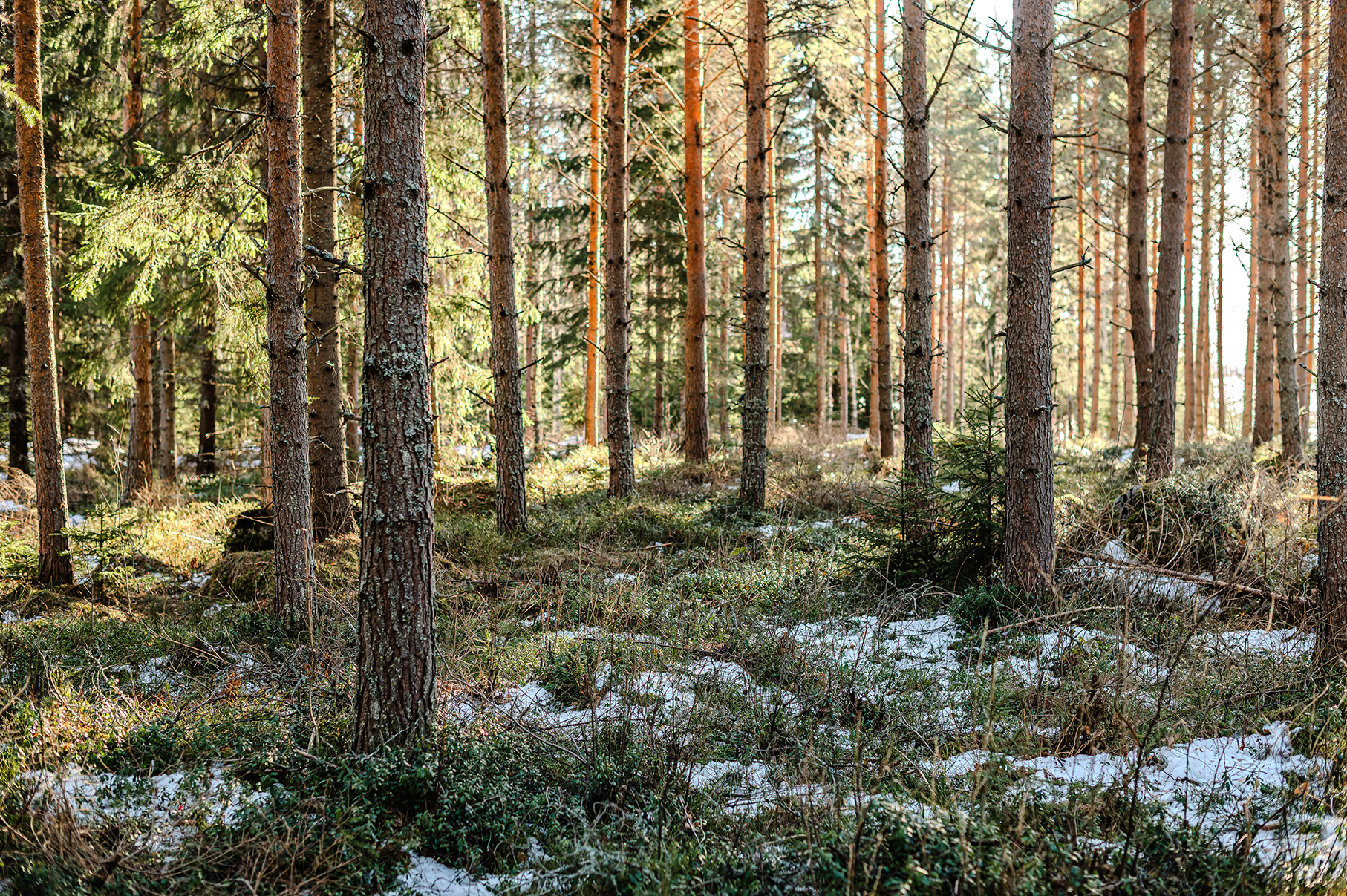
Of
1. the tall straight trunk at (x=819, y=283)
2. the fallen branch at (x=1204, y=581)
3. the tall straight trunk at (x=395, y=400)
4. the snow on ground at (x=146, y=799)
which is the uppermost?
the tall straight trunk at (x=819, y=283)

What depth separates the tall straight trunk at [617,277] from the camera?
34.5 feet

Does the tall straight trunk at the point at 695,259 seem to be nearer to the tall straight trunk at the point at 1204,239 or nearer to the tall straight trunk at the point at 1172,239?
the tall straight trunk at the point at 1172,239

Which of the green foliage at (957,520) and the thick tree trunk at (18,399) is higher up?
the thick tree trunk at (18,399)

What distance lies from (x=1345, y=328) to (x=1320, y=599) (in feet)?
5.34

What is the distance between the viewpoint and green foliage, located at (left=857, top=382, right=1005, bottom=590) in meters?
6.30

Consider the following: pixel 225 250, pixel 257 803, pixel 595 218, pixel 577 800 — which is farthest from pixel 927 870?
pixel 595 218

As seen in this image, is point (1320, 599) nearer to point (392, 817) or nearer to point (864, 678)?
point (864, 678)

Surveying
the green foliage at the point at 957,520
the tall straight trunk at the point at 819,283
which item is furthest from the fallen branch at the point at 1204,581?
the tall straight trunk at the point at 819,283

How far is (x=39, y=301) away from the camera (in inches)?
289

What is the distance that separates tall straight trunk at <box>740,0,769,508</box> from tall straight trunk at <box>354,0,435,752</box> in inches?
245

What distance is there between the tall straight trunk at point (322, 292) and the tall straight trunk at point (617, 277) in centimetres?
351

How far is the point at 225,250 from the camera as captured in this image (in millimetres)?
7582

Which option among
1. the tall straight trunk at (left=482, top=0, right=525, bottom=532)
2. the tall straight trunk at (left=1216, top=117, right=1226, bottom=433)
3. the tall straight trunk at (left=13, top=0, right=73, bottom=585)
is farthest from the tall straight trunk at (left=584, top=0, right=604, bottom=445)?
the tall straight trunk at (left=1216, top=117, right=1226, bottom=433)

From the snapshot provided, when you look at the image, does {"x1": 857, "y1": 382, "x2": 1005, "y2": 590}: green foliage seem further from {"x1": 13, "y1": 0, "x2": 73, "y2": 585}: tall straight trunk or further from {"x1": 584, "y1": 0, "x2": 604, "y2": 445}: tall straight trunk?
{"x1": 584, "y1": 0, "x2": 604, "y2": 445}: tall straight trunk
